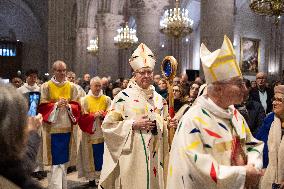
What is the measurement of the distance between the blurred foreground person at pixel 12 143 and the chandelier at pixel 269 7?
7.38 meters

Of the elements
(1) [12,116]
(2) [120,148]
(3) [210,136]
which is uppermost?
(1) [12,116]

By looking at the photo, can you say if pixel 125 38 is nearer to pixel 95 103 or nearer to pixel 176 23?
pixel 176 23

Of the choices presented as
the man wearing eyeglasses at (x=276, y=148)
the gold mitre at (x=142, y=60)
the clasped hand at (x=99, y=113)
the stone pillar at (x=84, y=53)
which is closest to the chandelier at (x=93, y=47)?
the stone pillar at (x=84, y=53)

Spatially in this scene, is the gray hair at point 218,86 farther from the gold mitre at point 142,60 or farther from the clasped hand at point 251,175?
the gold mitre at point 142,60

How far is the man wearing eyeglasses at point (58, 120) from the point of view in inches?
258

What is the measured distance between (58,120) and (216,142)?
437 cm

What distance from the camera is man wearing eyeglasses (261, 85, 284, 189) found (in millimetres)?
4023

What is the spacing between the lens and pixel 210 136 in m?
2.74

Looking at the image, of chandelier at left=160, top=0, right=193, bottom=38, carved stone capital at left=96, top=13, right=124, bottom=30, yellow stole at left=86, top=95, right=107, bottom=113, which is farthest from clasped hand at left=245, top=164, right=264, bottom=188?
carved stone capital at left=96, top=13, right=124, bottom=30

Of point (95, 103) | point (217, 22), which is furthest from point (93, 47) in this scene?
point (95, 103)

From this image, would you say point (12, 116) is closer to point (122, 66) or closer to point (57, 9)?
point (57, 9)

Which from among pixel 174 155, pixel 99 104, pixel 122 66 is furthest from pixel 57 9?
pixel 174 155

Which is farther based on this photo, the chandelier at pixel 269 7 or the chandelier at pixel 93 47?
the chandelier at pixel 93 47

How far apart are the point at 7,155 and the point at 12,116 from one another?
150mm
